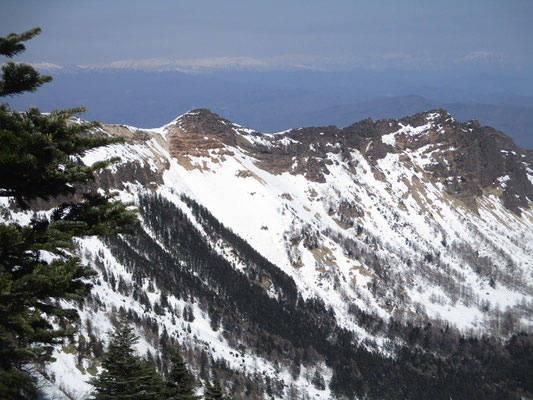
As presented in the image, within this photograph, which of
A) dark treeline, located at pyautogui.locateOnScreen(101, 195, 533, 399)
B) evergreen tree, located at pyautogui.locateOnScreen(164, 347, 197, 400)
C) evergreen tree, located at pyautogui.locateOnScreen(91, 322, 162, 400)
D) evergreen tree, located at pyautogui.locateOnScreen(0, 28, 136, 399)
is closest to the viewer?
evergreen tree, located at pyautogui.locateOnScreen(0, 28, 136, 399)

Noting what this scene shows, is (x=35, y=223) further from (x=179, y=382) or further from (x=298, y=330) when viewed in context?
(x=298, y=330)

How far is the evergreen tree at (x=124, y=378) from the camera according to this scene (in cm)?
2152

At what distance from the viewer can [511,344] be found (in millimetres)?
190125

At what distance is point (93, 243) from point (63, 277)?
13959cm

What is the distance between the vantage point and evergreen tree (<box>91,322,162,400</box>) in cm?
2152

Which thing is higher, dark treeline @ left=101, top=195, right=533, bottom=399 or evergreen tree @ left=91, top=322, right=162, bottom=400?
evergreen tree @ left=91, top=322, right=162, bottom=400

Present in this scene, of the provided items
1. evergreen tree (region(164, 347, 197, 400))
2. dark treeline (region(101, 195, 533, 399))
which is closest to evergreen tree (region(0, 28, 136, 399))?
evergreen tree (region(164, 347, 197, 400))

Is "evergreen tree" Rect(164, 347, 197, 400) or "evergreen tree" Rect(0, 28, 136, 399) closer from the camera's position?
"evergreen tree" Rect(0, 28, 136, 399)

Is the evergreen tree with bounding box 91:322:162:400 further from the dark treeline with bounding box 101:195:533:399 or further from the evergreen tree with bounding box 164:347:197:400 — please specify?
the dark treeline with bounding box 101:195:533:399

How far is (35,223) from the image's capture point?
11.1 meters

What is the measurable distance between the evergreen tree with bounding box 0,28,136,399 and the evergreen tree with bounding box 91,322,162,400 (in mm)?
11102

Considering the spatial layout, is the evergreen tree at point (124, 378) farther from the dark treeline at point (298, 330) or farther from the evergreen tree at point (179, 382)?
the dark treeline at point (298, 330)

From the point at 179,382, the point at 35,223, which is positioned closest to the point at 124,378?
the point at 179,382

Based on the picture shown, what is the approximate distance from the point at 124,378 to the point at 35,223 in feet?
46.0
